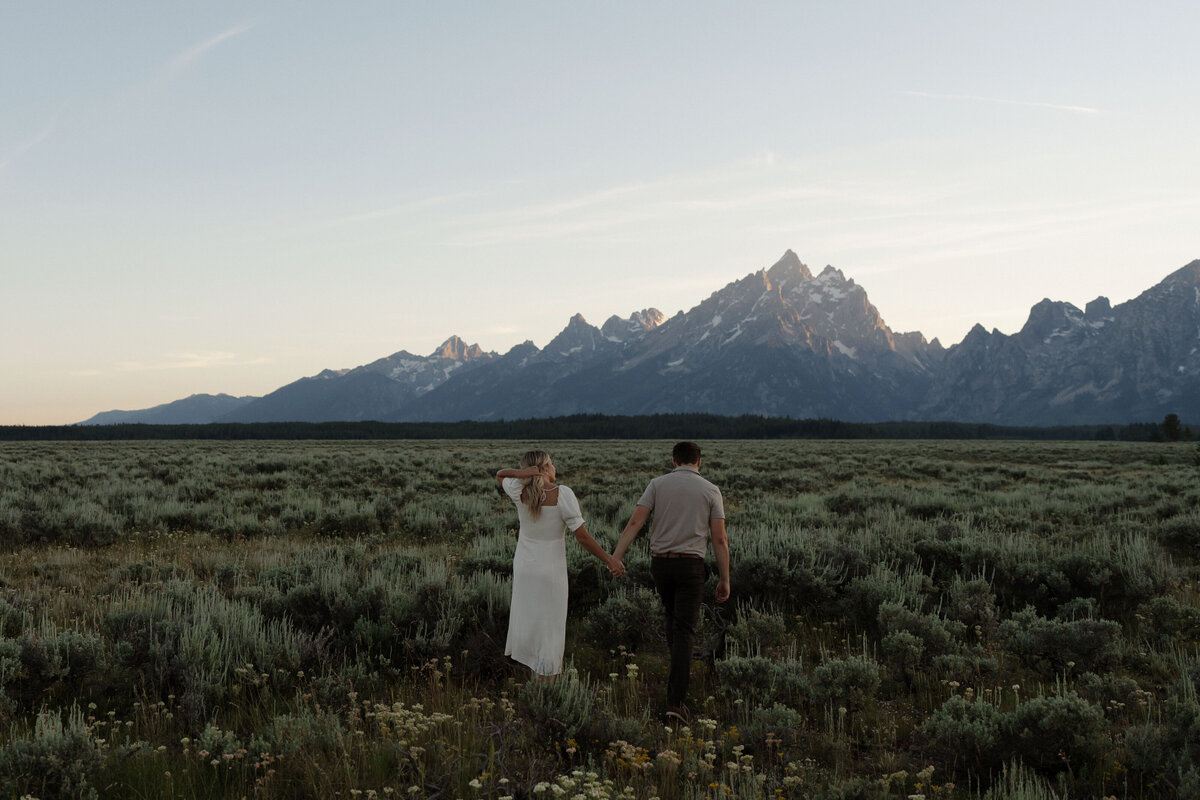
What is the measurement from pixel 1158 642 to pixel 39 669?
9493 mm

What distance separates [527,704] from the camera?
14.0ft

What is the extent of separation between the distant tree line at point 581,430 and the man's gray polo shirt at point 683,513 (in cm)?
12421

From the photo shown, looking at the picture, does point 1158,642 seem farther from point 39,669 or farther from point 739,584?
point 39,669

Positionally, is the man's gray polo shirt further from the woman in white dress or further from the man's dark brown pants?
the woman in white dress

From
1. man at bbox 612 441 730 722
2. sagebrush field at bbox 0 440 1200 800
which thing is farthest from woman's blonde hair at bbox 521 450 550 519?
sagebrush field at bbox 0 440 1200 800

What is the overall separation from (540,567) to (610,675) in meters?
1.02

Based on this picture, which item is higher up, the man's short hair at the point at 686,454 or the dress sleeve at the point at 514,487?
the man's short hair at the point at 686,454

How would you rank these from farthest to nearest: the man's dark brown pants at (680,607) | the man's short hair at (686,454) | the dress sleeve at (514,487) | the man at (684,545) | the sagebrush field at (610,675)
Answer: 1. the man's short hair at (686,454)
2. the dress sleeve at (514,487)
3. the man at (684,545)
4. the man's dark brown pants at (680,607)
5. the sagebrush field at (610,675)

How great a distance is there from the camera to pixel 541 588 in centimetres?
533

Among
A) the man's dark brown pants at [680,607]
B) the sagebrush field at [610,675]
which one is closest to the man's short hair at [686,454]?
the man's dark brown pants at [680,607]

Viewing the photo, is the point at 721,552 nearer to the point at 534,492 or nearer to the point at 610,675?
the point at 610,675

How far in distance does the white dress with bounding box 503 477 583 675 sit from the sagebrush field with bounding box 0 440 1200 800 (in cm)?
36

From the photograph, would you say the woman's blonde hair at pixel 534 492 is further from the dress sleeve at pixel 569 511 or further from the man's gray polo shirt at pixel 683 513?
the man's gray polo shirt at pixel 683 513

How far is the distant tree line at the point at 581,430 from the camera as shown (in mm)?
123750
